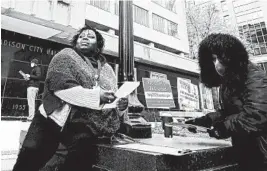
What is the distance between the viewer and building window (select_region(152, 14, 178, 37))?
1717 cm

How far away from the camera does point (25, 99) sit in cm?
783

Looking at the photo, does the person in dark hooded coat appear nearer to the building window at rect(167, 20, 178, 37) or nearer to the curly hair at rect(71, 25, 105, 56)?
the curly hair at rect(71, 25, 105, 56)

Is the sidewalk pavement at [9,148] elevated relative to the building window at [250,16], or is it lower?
lower

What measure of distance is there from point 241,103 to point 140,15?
51.4ft

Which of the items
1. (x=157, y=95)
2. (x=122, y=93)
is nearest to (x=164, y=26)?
(x=157, y=95)

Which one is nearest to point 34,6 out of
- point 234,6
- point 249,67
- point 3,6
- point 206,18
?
point 3,6

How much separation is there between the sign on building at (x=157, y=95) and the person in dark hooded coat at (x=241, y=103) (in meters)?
4.79

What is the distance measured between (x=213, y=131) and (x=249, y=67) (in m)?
0.57

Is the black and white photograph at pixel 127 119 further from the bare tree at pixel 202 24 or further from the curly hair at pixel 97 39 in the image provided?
the bare tree at pixel 202 24

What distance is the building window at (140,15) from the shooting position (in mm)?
15602

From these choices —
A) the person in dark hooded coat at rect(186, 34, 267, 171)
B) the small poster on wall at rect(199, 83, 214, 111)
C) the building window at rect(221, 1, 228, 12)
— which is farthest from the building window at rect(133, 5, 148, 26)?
the building window at rect(221, 1, 228, 12)

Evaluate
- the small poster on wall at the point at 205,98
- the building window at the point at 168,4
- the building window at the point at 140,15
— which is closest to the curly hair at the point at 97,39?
the building window at the point at 140,15

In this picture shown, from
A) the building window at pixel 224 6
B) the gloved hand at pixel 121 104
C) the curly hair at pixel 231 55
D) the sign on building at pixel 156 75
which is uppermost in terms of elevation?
the building window at pixel 224 6

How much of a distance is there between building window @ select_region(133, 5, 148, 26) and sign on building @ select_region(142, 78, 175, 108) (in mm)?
6806
